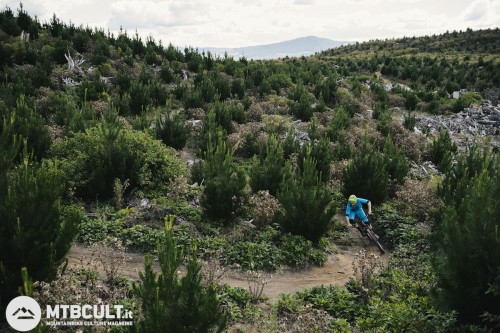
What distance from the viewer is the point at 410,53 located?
5272 cm

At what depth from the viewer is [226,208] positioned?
9852mm

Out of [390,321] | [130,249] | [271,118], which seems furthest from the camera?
[271,118]

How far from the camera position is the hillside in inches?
201

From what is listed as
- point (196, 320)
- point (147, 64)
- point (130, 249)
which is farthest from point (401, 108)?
point (196, 320)

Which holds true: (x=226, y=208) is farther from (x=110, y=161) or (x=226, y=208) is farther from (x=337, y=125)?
(x=337, y=125)

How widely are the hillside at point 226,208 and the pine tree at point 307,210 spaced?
0.12 ft

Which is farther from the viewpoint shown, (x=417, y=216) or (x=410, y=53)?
(x=410, y=53)

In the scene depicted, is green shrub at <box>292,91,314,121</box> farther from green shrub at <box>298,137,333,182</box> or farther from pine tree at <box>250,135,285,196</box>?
pine tree at <box>250,135,285,196</box>

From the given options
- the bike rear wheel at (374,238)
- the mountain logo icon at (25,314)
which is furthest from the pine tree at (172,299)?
the bike rear wheel at (374,238)

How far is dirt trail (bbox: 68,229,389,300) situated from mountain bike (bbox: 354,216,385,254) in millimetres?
449

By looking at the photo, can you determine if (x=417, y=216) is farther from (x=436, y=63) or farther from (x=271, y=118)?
(x=436, y=63)

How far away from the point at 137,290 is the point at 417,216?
909 cm

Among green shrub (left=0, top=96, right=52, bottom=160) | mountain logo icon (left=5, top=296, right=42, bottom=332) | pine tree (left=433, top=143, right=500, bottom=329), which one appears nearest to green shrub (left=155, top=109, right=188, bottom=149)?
green shrub (left=0, top=96, right=52, bottom=160)

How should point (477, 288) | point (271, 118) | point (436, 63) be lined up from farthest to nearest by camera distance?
point (436, 63) < point (271, 118) < point (477, 288)
